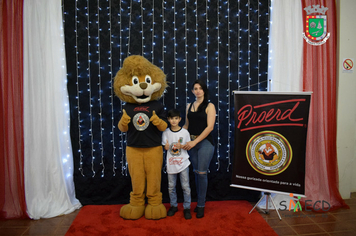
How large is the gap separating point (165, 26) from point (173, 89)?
0.77 metres

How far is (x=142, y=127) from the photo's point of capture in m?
2.47

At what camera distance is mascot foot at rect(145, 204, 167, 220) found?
98.5 inches

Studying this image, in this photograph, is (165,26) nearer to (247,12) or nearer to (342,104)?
(247,12)

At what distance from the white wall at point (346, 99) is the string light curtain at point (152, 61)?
0.92 m

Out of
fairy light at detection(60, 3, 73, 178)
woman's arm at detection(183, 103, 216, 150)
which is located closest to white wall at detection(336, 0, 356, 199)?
woman's arm at detection(183, 103, 216, 150)

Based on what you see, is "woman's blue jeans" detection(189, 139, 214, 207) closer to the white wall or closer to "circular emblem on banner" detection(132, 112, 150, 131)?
"circular emblem on banner" detection(132, 112, 150, 131)

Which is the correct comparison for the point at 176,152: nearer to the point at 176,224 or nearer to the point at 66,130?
the point at 176,224

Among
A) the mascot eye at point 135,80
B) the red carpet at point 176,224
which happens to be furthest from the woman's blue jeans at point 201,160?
the mascot eye at point 135,80

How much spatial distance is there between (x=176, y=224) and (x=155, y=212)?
0.25 meters

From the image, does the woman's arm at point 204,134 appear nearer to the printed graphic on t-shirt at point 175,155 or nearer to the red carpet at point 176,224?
the printed graphic on t-shirt at point 175,155

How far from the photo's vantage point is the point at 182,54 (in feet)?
9.70

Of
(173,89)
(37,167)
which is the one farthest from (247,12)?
(37,167)

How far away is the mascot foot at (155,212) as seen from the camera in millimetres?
2502

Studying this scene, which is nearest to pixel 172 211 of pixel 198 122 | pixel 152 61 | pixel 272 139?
pixel 198 122
